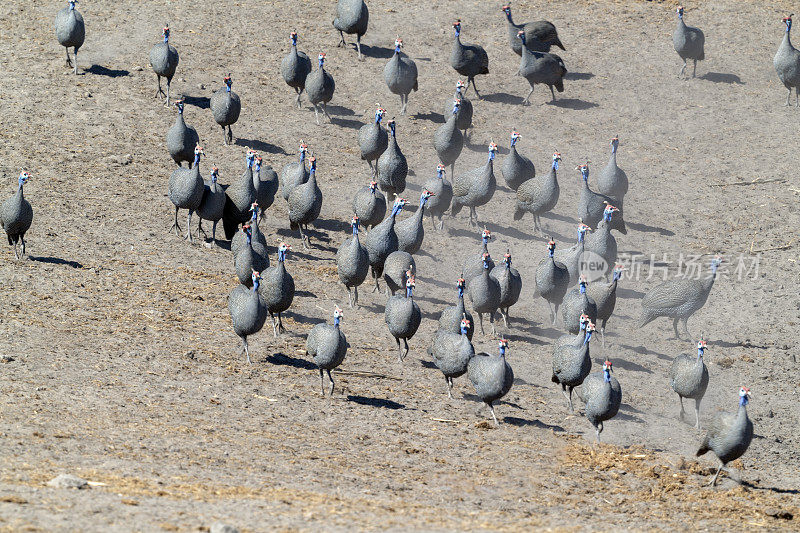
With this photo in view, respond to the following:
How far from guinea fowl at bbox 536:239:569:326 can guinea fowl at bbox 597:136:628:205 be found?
3.48m

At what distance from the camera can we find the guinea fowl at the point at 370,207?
18.0 metres

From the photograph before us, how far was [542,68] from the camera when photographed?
74.7 feet

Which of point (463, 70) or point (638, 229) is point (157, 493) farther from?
point (463, 70)

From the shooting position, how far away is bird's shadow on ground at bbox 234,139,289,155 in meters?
20.7

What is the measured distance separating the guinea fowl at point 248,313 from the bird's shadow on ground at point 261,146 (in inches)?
261

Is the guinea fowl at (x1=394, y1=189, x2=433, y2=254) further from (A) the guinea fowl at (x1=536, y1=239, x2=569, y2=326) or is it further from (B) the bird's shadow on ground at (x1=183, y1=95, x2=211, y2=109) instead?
(B) the bird's shadow on ground at (x1=183, y1=95, x2=211, y2=109)

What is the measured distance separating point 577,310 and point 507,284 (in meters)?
1.16

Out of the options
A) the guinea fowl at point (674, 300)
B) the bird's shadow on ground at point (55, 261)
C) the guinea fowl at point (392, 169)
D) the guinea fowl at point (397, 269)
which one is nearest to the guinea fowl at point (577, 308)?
the guinea fowl at point (674, 300)

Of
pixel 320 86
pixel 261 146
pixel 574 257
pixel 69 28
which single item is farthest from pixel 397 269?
pixel 69 28

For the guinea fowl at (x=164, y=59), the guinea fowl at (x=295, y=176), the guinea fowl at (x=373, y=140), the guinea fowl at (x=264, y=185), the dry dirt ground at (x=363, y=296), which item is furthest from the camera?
the guinea fowl at (x=164, y=59)

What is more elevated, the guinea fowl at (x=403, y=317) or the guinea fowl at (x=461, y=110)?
the guinea fowl at (x=461, y=110)

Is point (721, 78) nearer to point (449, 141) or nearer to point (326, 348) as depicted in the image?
point (449, 141)

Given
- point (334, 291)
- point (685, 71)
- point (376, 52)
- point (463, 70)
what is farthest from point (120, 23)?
point (685, 71)

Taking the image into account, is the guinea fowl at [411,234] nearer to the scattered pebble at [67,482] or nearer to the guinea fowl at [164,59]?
the guinea fowl at [164,59]
